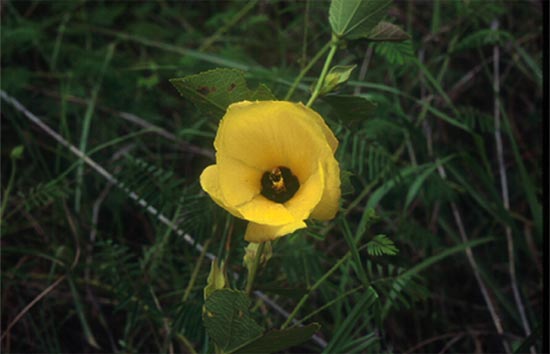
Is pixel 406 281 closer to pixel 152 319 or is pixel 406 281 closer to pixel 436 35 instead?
pixel 152 319

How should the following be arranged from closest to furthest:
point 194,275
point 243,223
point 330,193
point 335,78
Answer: point 330,193 → point 335,78 → point 243,223 → point 194,275

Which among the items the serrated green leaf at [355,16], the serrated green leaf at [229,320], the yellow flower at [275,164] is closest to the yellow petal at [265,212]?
the yellow flower at [275,164]

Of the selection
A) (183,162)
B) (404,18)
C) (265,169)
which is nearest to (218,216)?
(265,169)

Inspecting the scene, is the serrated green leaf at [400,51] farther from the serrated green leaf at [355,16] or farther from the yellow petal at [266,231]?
the yellow petal at [266,231]

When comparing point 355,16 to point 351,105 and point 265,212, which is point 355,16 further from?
point 265,212

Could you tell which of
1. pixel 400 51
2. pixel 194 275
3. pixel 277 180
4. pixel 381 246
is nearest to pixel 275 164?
pixel 277 180

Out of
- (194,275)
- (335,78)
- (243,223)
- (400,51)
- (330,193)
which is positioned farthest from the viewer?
(400,51)

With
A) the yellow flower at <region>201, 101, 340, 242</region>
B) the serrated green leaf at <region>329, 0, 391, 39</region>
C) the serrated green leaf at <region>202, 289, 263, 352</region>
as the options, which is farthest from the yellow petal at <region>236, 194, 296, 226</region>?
the serrated green leaf at <region>329, 0, 391, 39</region>
